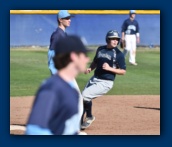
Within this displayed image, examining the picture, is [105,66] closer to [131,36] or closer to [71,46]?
[71,46]

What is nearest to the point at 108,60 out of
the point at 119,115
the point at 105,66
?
the point at 105,66

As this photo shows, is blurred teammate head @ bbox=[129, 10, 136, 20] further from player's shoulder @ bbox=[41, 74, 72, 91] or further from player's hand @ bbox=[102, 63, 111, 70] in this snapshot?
player's shoulder @ bbox=[41, 74, 72, 91]

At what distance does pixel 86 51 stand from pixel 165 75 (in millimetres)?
4020

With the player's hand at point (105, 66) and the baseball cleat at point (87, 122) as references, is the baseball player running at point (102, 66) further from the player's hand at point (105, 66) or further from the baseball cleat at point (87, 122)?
the baseball cleat at point (87, 122)

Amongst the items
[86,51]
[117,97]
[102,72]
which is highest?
[86,51]

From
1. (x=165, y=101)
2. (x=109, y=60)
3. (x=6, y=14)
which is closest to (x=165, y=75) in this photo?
(x=165, y=101)

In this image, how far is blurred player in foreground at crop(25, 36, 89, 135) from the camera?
3.40 meters

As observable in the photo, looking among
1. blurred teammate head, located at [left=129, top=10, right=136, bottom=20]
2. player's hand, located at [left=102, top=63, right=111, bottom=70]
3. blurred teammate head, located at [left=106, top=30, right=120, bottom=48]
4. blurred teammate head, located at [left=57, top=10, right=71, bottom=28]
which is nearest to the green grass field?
blurred teammate head, located at [left=129, top=10, right=136, bottom=20]

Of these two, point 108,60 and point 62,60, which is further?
point 108,60

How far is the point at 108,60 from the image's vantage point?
7914mm

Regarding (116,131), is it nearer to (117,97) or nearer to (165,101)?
(165,101)

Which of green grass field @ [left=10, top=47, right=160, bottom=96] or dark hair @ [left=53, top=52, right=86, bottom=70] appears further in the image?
green grass field @ [left=10, top=47, right=160, bottom=96]

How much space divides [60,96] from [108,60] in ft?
14.7

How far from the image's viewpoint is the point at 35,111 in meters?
3.40
